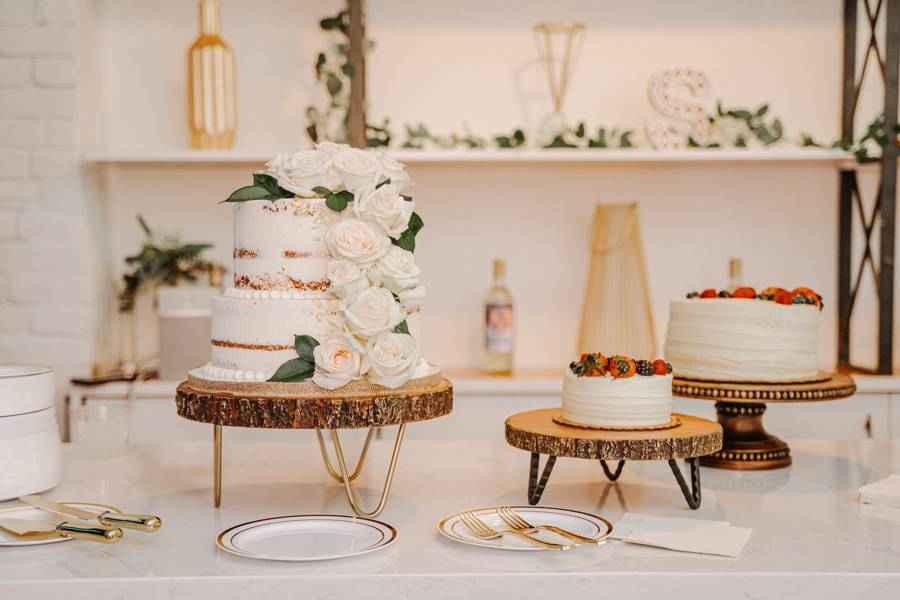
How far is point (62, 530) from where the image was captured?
111 centimetres

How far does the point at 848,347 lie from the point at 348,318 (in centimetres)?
219

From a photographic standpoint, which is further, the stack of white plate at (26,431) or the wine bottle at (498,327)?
the wine bottle at (498,327)

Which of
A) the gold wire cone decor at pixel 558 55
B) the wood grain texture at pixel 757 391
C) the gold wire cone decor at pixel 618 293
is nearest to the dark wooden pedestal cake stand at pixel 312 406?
the wood grain texture at pixel 757 391

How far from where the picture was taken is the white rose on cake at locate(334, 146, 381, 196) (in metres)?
1.28

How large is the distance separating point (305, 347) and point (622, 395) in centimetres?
43

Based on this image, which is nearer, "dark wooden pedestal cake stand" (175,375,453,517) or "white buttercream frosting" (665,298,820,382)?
"dark wooden pedestal cake stand" (175,375,453,517)

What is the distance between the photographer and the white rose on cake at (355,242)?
48.6 inches

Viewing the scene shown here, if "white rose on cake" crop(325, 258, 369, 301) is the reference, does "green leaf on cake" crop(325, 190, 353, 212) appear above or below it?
above

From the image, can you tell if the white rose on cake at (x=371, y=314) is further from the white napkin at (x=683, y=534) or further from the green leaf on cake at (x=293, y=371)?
the white napkin at (x=683, y=534)

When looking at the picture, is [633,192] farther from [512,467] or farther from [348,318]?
[348,318]

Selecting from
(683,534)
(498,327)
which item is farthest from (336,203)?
(498,327)

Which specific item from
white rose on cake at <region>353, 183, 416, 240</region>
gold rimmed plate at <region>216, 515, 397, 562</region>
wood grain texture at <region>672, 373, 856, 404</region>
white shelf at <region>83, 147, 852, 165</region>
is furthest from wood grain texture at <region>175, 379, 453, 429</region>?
white shelf at <region>83, 147, 852, 165</region>

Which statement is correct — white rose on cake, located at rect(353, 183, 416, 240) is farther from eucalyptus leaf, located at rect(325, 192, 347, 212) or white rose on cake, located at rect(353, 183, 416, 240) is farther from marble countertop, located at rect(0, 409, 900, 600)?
marble countertop, located at rect(0, 409, 900, 600)

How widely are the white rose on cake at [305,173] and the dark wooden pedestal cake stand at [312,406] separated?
269mm
